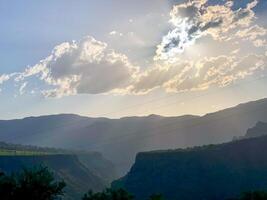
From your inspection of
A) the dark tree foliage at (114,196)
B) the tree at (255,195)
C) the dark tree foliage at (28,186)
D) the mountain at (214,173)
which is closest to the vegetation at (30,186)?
the dark tree foliage at (28,186)

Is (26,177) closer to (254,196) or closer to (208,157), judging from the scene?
(254,196)

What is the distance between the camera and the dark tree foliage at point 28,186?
5047cm

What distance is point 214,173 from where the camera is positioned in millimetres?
183750

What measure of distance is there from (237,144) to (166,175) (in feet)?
108

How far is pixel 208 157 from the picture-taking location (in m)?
192

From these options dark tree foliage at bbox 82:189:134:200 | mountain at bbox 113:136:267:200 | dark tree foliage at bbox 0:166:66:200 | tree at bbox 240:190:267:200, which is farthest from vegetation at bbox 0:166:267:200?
mountain at bbox 113:136:267:200

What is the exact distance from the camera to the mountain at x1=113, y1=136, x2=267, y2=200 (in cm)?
17138

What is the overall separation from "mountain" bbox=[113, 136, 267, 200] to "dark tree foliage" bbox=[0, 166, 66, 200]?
408 feet

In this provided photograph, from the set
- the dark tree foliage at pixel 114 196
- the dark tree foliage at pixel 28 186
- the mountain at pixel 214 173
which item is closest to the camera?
the dark tree foliage at pixel 28 186

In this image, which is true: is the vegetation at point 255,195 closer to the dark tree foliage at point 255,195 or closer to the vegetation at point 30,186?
the dark tree foliage at point 255,195

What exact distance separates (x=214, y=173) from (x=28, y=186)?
5588 inches

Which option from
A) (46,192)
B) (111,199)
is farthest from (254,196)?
(46,192)

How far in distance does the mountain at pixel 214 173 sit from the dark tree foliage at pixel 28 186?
124401mm

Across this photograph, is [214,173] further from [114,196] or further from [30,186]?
[30,186]
